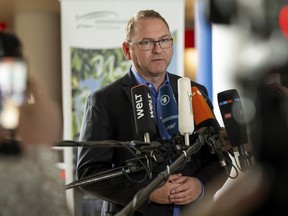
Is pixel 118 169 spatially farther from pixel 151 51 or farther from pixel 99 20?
pixel 99 20

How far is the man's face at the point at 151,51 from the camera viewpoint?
222cm

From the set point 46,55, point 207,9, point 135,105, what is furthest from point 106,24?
point 207,9

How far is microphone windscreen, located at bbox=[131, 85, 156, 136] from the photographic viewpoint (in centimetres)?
181

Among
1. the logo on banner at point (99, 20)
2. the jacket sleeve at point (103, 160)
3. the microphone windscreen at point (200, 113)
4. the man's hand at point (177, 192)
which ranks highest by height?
the logo on banner at point (99, 20)

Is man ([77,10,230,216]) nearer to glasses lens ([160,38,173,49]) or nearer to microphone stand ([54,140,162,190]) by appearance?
glasses lens ([160,38,173,49])

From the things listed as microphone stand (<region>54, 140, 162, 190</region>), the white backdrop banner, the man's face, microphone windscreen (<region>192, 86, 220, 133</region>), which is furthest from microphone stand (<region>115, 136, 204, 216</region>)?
the white backdrop banner

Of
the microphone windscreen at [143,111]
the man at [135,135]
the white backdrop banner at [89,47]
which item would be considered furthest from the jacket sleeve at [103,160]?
the white backdrop banner at [89,47]

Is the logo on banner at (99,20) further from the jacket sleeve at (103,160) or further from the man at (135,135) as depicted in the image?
the jacket sleeve at (103,160)

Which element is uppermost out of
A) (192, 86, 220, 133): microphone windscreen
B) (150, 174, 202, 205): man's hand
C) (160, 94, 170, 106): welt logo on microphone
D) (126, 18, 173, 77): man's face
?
(126, 18, 173, 77): man's face

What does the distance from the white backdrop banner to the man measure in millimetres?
2815

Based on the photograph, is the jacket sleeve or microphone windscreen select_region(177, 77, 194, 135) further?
the jacket sleeve

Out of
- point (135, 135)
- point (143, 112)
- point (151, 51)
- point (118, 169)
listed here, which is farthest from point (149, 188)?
point (151, 51)

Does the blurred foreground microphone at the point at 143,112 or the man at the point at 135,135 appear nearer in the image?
the blurred foreground microphone at the point at 143,112

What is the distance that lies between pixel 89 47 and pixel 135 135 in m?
3.11
